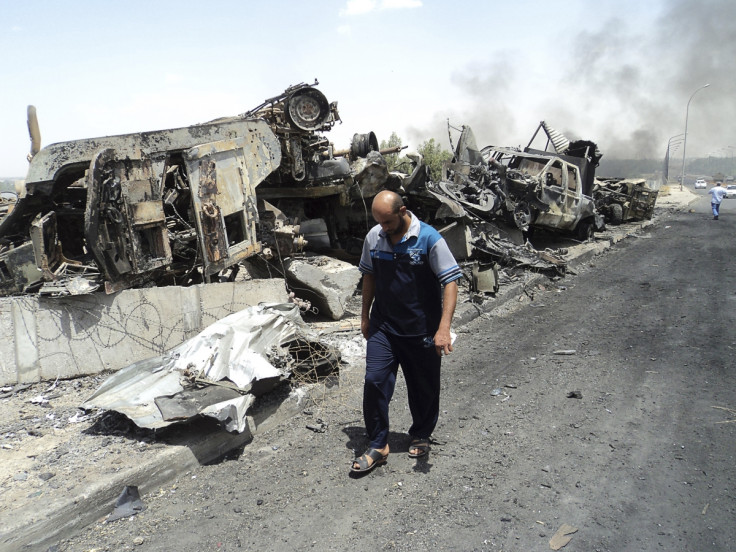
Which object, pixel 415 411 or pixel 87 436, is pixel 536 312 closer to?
pixel 415 411

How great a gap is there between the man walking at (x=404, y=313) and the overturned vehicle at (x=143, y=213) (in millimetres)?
2603

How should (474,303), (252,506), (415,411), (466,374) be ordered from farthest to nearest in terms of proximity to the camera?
(474,303)
(466,374)
(415,411)
(252,506)

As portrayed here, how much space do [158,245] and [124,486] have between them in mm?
2607

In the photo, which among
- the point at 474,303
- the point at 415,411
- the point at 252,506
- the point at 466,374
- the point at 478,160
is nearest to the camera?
the point at 252,506

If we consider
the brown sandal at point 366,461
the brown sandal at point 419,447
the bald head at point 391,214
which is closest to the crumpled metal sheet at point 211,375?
the brown sandal at point 366,461

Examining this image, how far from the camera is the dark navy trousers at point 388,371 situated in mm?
3420

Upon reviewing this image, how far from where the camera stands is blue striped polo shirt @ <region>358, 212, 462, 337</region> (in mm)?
3291

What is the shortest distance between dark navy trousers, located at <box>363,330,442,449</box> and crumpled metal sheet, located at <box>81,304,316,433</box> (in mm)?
897

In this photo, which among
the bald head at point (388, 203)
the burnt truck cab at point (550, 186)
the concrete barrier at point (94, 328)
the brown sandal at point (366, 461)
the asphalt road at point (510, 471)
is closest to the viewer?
the asphalt road at point (510, 471)

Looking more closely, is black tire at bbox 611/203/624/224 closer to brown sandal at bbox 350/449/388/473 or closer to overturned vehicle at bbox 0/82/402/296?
overturned vehicle at bbox 0/82/402/296

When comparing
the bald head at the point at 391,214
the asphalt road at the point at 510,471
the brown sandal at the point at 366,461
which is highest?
the bald head at the point at 391,214

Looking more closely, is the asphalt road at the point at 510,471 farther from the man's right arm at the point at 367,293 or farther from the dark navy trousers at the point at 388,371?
the man's right arm at the point at 367,293

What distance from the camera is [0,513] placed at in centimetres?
288

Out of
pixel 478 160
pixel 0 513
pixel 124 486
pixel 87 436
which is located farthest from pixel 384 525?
pixel 478 160
